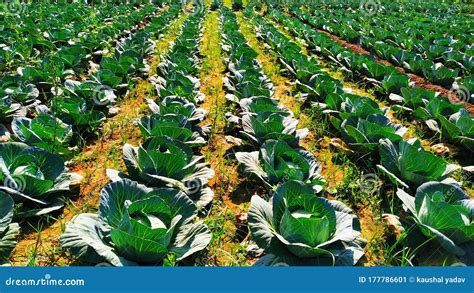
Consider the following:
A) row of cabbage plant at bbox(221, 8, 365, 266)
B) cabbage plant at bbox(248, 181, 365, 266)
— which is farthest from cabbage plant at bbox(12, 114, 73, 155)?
cabbage plant at bbox(248, 181, 365, 266)

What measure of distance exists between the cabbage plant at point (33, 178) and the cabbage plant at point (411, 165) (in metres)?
3.08

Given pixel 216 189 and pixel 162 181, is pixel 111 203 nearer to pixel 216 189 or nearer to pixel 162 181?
pixel 162 181

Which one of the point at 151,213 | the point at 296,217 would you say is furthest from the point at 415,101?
the point at 151,213

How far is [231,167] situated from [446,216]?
2.44m

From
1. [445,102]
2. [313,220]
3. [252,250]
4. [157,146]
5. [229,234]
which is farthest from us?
[445,102]

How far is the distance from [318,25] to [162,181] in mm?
14205

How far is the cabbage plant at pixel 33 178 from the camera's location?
3.57m

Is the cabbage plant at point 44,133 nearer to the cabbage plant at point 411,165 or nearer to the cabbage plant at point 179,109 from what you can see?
the cabbage plant at point 179,109

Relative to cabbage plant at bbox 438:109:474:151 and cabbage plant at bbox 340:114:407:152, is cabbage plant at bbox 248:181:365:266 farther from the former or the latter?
cabbage plant at bbox 438:109:474:151

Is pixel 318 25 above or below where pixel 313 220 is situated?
below

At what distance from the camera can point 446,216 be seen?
125 inches


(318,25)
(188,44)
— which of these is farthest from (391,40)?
(188,44)

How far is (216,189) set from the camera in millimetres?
4488

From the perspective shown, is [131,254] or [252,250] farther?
[252,250]
